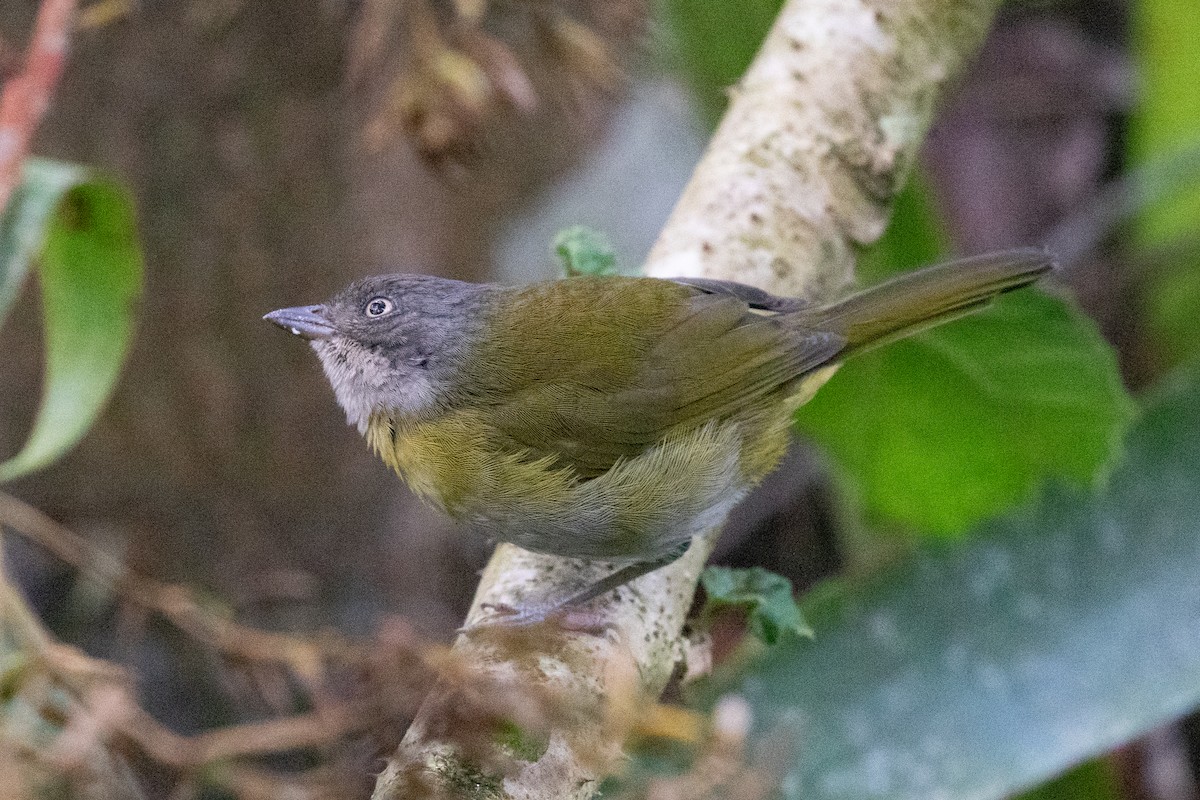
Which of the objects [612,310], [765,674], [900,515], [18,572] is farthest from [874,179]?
[18,572]

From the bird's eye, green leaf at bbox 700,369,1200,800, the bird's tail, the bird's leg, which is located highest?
the bird's eye

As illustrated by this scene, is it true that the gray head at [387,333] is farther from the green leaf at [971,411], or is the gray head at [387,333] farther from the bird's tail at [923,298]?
the green leaf at [971,411]

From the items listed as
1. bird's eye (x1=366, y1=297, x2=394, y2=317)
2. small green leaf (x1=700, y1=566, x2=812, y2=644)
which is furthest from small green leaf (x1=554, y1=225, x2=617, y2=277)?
small green leaf (x1=700, y1=566, x2=812, y2=644)

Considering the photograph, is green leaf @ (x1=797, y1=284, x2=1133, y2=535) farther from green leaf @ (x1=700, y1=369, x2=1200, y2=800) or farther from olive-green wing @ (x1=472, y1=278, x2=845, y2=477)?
olive-green wing @ (x1=472, y1=278, x2=845, y2=477)

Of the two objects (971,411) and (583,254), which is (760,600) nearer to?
(583,254)

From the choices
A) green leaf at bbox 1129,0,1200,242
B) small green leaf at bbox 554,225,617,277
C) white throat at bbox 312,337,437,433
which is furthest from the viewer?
green leaf at bbox 1129,0,1200,242

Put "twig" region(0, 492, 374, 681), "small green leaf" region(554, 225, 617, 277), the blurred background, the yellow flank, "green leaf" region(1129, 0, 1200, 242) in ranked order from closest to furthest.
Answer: "twig" region(0, 492, 374, 681) → the yellow flank → "small green leaf" region(554, 225, 617, 277) → the blurred background → "green leaf" region(1129, 0, 1200, 242)

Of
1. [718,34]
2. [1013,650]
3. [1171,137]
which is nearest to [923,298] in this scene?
[1013,650]
